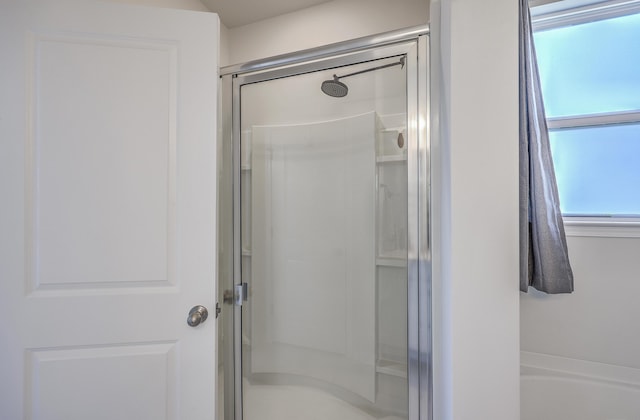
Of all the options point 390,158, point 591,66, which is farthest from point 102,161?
point 591,66

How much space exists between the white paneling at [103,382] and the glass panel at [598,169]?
1943mm

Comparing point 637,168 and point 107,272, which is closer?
point 107,272

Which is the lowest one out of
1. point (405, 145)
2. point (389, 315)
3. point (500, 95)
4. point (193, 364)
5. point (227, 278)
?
point (193, 364)

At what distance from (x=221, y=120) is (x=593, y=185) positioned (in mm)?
1828

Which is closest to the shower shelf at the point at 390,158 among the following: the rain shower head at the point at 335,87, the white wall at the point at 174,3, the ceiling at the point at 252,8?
the rain shower head at the point at 335,87

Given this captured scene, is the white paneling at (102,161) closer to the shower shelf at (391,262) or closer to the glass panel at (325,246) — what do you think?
the glass panel at (325,246)

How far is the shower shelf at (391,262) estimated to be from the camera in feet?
3.41

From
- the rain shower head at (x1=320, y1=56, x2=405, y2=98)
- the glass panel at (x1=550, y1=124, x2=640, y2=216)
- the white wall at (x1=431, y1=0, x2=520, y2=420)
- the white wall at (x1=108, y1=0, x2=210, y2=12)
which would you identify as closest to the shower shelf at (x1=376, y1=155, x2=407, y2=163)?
the white wall at (x1=431, y1=0, x2=520, y2=420)

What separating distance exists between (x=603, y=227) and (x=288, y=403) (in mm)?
1689

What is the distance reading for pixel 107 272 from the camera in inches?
36.8

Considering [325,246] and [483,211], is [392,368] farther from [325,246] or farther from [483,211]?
[483,211]

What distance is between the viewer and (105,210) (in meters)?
0.93

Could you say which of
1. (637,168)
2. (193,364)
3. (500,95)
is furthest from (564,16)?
(193,364)

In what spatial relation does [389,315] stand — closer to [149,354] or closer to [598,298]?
[149,354]
